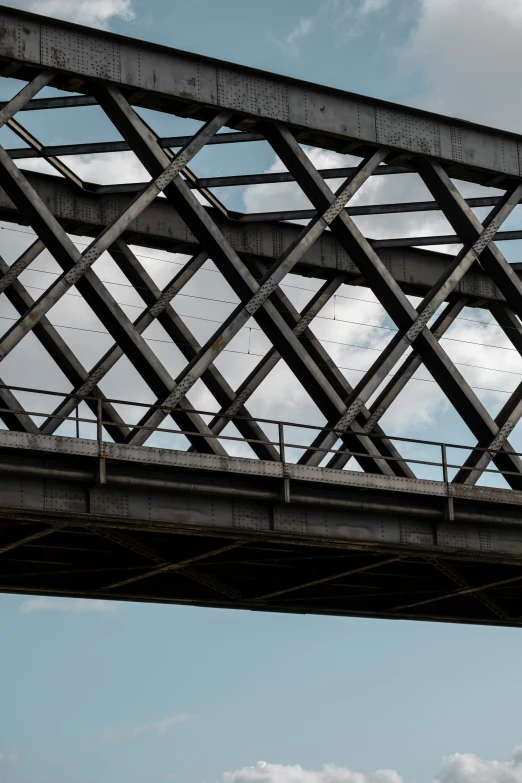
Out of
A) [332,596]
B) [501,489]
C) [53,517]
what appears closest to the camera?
[53,517]

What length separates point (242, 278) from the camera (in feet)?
80.5

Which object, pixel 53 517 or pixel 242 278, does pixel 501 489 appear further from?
pixel 53 517

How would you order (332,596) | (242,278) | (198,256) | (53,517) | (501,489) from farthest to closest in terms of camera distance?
(332,596) → (198,256) → (501,489) → (242,278) → (53,517)

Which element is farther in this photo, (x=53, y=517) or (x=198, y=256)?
(x=198, y=256)

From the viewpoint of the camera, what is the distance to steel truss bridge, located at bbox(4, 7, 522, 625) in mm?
23094

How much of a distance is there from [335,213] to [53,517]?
292 inches

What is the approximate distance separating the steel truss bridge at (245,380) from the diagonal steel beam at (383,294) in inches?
1.6

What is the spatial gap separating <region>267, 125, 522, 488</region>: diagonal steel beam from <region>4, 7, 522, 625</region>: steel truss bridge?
4 cm

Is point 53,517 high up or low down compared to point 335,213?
down

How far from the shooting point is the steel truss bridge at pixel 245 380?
23094mm

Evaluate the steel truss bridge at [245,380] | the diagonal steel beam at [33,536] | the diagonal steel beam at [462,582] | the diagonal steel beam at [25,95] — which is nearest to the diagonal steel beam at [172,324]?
the steel truss bridge at [245,380]

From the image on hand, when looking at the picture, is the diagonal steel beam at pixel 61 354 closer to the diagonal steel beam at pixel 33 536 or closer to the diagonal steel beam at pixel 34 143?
the diagonal steel beam at pixel 34 143

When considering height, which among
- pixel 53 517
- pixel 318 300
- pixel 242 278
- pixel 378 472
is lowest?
pixel 53 517

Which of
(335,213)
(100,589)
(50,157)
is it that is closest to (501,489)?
(335,213)
